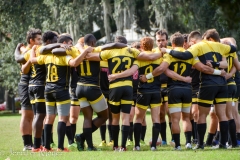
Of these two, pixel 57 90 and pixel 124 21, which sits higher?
pixel 124 21

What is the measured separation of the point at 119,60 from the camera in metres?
11.4

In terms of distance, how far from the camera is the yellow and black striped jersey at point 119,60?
11.3 metres

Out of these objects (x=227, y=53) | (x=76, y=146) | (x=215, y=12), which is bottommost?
(x=76, y=146)

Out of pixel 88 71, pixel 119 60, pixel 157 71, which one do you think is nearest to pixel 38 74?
pixel 88 71

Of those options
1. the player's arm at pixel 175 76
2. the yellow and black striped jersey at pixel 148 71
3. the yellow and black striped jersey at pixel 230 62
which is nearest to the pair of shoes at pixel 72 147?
the yellow and black striped jersey at pixel 148 71

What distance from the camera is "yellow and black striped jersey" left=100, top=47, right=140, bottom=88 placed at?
11312mm

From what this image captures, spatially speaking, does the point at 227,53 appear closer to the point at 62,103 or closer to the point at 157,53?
the point at 157,53

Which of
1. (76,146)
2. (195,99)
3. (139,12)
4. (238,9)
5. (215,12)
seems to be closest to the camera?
(238,9)

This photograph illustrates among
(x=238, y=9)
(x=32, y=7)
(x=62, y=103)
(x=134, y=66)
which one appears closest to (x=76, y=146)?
(x=62, y=103)

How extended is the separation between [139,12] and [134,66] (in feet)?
83.0

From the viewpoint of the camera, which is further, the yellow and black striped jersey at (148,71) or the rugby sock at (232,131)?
the rugby sock at (232,131)

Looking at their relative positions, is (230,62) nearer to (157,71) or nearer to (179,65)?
(179,65)

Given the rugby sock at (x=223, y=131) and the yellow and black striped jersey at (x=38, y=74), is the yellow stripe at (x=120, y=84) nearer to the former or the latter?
the yellow and black striped jersey at (x=38, y=74)

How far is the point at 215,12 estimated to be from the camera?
29625 mm
